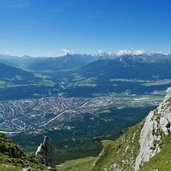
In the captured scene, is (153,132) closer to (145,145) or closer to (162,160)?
(145,145)

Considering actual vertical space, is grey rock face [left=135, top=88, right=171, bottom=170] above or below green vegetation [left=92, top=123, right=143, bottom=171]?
above

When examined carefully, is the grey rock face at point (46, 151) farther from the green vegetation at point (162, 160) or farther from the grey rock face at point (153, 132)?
the green vegetation at point (162, 160)

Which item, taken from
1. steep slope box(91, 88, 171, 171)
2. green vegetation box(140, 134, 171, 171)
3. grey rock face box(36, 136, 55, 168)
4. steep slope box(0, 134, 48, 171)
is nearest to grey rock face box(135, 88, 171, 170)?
steep slope box(91, 88, 171, 171)

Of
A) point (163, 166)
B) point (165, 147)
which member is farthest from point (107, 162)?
point (163, 166)

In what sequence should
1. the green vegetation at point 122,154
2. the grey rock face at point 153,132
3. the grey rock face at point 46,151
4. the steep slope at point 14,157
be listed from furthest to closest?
the grey rock face at point 46,151, the green vegetation at point 122,154, the grey rock face at point 153,132, the steep slope at point 14,157

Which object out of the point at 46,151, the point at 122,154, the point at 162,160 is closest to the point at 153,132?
the point at 122,154

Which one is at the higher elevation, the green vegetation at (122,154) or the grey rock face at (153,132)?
→ the grey rock face at (153,132)

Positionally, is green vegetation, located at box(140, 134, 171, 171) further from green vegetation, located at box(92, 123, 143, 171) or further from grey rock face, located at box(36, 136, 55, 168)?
grey rock face, located at box(36, 136, 55, 168)

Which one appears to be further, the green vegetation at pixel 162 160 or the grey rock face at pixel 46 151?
the grey rock face at pixel 46 151

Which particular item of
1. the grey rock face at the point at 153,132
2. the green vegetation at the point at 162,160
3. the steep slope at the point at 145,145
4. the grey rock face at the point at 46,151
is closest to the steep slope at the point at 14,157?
the green vegetation at the point at 162,160
